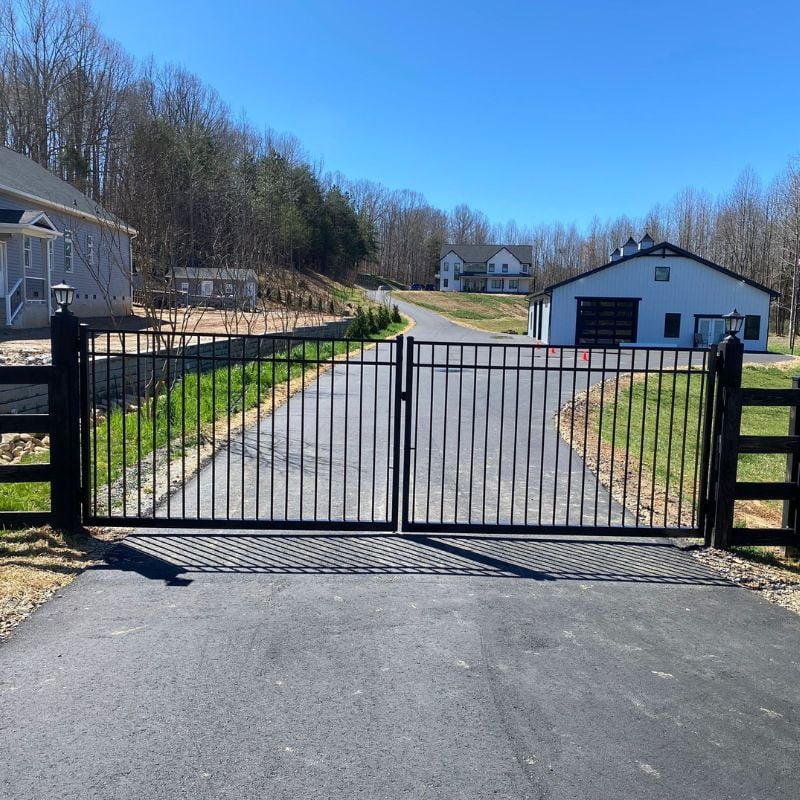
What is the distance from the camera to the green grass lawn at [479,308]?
6400 centimetres

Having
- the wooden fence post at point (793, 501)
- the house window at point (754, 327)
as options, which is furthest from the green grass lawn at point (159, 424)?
the house window at point (754, 327)

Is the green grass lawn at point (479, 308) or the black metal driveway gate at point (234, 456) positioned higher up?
the green grass lawn at point (479, 308)

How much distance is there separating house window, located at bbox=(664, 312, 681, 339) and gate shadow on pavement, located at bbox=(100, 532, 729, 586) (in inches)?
1490

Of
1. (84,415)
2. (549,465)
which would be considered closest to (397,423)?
(84,415)

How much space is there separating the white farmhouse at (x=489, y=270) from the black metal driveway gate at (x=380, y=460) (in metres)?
91.6

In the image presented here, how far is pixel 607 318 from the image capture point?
41.6 metres

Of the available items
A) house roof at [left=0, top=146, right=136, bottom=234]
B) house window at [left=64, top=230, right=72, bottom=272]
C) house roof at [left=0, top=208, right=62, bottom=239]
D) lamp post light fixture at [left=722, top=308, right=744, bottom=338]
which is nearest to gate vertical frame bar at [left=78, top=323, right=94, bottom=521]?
lamp post light fixture at [left=722, top=308, right=744, bottom=338]

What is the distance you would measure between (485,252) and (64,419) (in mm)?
102960

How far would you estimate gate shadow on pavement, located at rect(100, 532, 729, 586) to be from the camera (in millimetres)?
5152

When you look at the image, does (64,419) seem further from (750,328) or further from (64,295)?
(750,328)

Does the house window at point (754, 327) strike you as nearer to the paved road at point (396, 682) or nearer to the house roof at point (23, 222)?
the house roof at point (23, 222)

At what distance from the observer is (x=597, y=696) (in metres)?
3.47

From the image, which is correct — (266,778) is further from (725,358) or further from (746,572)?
(725,358)

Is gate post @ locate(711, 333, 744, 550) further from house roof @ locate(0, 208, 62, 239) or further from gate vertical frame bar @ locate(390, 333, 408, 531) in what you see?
house roof @ locate(0, 208, 62, 239)
